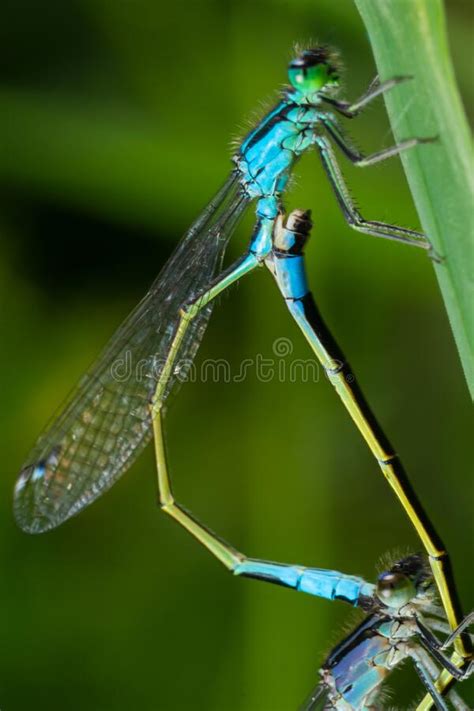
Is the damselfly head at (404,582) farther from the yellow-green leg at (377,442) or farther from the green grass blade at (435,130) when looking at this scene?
the green grass blade at (435,130)

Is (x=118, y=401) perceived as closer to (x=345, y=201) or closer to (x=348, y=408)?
(x=348, y=408)

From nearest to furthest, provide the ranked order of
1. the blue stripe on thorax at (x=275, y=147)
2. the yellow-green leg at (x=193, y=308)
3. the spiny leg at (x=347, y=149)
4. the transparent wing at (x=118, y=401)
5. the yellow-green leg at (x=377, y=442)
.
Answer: the spiny leg at (x=347, y=149) < the yellow-green leg at (x=377, y=442) < the blue stripe on thorax at (x=275, y=147) < the yellow-green leg at (x=193, y=308) < the transparent wing at (x=118, y=401)

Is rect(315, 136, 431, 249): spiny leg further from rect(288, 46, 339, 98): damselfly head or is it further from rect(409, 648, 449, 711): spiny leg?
rect(409, 648, 449, 711): spiny leg

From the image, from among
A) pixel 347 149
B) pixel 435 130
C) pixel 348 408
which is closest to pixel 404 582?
pixel 348 408

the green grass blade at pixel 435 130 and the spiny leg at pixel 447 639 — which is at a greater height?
the green grass blade at pixel 435 130

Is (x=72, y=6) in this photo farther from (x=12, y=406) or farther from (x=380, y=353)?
(x=380, y=353)

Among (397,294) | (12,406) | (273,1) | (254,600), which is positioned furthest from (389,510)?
(273,1)

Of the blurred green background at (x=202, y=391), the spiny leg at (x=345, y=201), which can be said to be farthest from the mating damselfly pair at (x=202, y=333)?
the blurred green background at (x=202, y=391)

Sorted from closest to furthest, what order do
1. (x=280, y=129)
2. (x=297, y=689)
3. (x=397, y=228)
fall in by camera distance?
(x=397, y=228) → (x=280, y=129) → (x=297, y=689)
